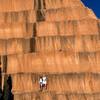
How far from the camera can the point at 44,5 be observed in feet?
105

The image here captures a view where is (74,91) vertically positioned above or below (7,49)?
below

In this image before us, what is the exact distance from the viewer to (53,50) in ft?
93.2

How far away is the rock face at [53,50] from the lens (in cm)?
2689

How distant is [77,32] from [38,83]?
3.94 m

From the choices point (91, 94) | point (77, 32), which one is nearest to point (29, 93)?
point (91, 94)

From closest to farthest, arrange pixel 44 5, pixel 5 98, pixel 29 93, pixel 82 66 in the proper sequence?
pixel 5 98, pixel 29 93, pixel 82 66, pixel 44 5

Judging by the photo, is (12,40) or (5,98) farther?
(12,40)

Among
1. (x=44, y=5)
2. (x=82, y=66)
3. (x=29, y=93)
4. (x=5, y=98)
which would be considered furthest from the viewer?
(x=44, y=5)

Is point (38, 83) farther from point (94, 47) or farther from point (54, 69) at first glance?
point (94, 47)

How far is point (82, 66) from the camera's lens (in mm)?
27656

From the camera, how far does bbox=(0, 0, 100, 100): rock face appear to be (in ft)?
88.2

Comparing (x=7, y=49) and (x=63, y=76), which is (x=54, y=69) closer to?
(x=63, y=76)

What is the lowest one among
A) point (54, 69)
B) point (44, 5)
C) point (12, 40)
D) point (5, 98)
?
point (5, 98)

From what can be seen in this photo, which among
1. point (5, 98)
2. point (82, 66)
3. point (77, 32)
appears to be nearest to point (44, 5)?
point (77, 32)
